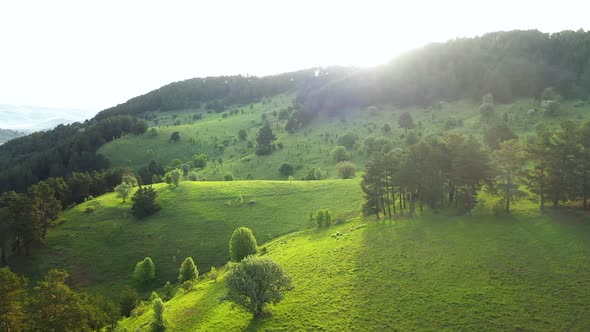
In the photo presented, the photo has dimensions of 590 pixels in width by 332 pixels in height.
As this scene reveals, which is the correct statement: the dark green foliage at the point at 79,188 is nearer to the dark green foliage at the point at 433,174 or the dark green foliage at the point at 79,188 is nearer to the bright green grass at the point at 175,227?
the bright green grass at the point at 175,227

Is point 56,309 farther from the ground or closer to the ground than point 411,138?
closer to the ground

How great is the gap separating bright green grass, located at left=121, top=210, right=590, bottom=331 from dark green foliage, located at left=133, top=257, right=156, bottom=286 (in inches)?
583

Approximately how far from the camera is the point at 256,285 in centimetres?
4909

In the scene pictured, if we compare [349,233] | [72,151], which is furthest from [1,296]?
[72,151]

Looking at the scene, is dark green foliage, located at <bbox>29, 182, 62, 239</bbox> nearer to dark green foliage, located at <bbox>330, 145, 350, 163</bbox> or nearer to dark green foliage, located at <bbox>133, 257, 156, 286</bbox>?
dark green foliage, located at <bbox>133, 257, 156, 286</bbox>

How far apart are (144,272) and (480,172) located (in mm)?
68451

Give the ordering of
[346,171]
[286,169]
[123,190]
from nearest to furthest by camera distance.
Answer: [123,190]
[346,171]
[286,169]

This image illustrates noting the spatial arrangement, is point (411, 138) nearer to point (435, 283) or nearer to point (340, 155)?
point (340, 155)

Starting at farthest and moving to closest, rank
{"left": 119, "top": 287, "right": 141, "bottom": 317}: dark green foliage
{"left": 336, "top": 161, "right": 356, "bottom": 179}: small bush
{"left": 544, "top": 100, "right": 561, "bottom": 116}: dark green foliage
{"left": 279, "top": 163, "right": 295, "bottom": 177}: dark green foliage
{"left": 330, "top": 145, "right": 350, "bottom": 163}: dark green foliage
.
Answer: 1. {"left": 330, "top": 145, "right": 350, "bottom": 163}: dark green foliage
2. {"left": 279, "top": 163, "right": 295, "bottom": 177}: dark green foliage
3. {"left": 544, "top": 100, "right": 561, "bottom": 116}: dark green foliage
4. {"left": 336, "top": 161, "right": 356, "bottom": 179}: small bush
5. {"left": 119, "top": 287, "right": 141, "bottom": 317}: dark green foliage

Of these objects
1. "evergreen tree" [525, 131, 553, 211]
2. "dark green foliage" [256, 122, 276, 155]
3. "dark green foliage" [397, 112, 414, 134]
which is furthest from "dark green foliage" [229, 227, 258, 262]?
"dark green foliage" [397, 112, 414, 134]

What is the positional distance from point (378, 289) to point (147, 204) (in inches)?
2817

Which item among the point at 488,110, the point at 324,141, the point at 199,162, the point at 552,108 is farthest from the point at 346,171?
the point at 552,108

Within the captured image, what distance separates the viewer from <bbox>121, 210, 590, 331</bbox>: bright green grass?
42.4m

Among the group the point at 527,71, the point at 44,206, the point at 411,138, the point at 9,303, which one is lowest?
the point at 9,303
